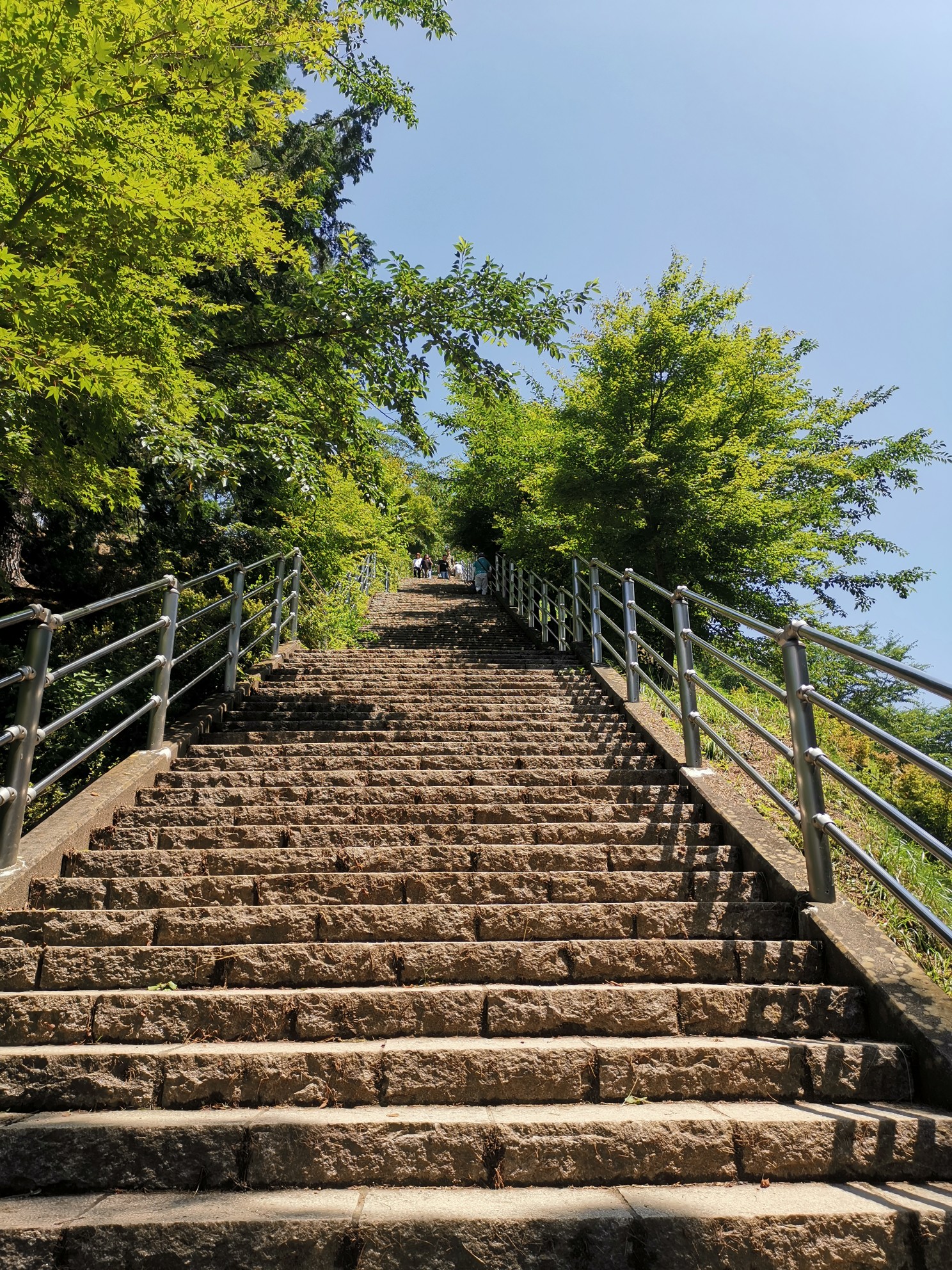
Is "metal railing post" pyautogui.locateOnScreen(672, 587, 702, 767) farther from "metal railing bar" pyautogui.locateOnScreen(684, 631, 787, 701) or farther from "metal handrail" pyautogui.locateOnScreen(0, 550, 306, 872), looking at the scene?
"metal handrail" pyautogui.locateOnScreen(0, 550, 306, 872)

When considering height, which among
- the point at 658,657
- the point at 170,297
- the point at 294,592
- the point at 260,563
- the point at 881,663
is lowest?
the point at 658,657

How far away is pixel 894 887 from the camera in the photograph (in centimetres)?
253

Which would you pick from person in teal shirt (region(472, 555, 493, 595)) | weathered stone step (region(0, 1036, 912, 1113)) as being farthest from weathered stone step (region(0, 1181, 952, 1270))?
person in teal shirt (region(472, 555, 493, 595))

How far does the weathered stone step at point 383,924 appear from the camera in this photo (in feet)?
9.89

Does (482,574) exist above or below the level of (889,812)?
above

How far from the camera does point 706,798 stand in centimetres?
425

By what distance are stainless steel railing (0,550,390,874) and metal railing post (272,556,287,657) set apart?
0.01 metres

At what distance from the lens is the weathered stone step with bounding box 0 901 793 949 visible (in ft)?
9.89

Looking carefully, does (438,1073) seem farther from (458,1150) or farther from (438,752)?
(438,752)

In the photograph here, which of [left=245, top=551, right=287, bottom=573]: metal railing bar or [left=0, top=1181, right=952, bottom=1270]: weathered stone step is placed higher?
[left=245, top=551, right=287, bottom=573]: metal railing bar

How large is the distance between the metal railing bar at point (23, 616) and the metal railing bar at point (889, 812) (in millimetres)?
3324

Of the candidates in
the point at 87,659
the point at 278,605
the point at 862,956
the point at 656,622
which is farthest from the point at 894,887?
the point at 278,605

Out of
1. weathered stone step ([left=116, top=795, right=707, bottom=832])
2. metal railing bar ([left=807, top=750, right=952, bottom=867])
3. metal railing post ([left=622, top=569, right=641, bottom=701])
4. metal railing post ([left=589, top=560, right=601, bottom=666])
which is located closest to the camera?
metal railing bar ([left=807, top=750, right=952, bottom=867])

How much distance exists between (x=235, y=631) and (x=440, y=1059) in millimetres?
5029
